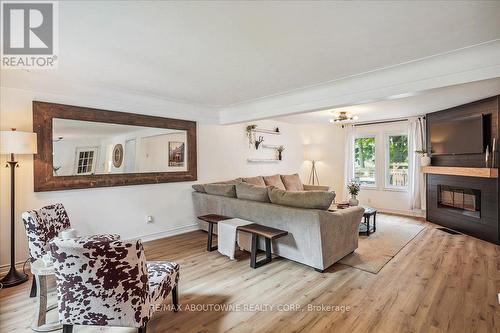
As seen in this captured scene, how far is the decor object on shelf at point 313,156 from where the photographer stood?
24.9 feet

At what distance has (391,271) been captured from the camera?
3.04 m

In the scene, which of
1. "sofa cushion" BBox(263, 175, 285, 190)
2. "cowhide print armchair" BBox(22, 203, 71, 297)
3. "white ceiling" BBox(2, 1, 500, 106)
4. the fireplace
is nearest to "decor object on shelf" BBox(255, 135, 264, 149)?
"sofa cushion" BBox(263, 175, 285, 190)

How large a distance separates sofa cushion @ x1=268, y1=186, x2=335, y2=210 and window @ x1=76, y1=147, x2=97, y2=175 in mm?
2625

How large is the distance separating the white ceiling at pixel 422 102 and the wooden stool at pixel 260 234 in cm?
216

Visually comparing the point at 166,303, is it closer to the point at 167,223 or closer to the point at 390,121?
the point at 167,223

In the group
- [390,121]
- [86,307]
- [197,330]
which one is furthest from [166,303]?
[390,121]

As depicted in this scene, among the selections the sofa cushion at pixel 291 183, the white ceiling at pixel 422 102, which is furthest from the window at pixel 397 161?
the sofa cushion at pixel 291 183

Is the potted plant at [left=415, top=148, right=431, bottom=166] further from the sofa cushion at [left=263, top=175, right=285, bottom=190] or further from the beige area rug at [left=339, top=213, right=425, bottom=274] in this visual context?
the sofa cushion at [left=263, top=175, right=285, bottom=190]

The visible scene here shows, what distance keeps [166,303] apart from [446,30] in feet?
11.3

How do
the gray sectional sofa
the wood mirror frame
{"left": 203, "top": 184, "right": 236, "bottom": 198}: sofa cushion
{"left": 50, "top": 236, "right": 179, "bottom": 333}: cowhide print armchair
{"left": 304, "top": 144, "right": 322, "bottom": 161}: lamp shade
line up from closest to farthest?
{"left": 50, "top": 236, "right": 179, "bottom": 333}: cowhide print armchair, the gray sectional sofa, the wood mirror frame, {"left": 203, "top": 184, "right": 236, "bottom": 198}: sofa cushion, {"left": 304, "top": 144, "right": 322, "bottom": 161}: lamp shade

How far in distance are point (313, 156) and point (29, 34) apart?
675 centimetres

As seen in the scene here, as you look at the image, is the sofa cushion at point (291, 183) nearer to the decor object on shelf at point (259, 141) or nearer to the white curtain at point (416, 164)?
the decor object on shelf at point (259, 141)

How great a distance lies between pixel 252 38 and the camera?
222cm

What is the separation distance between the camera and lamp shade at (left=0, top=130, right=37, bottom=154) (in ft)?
8.89
